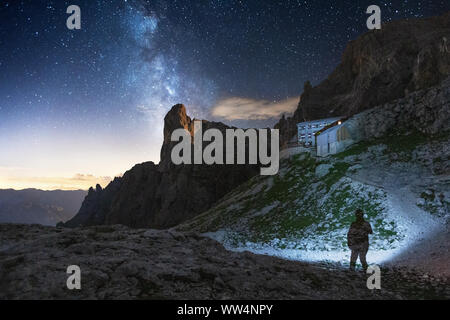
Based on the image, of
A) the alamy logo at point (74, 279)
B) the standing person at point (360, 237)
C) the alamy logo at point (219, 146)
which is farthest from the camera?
the alamy logo at point (219, 146)

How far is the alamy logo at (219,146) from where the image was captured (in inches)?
5428

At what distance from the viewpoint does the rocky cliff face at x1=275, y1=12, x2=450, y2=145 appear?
9288 cm

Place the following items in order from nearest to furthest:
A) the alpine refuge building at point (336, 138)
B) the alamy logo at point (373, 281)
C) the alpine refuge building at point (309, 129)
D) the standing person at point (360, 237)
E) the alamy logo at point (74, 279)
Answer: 1. the alamy logo at point (74, 279)
2. the alamy logo at point (373, 281)
3. the standing person at point (360, 237)
4. the alpine refuge building at point (336, 138)
5. the alpine refuge building at point (309, 129)

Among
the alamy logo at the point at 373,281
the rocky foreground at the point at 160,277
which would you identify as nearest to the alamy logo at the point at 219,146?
the alamy logo at the point at 373,281

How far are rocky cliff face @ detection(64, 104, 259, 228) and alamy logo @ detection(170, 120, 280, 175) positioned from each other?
13.1ft

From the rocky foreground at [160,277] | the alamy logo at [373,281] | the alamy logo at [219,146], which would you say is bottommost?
the alamy logo at [373,281]

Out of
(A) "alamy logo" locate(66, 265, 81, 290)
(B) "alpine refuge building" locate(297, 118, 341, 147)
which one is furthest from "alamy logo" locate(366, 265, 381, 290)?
(B) "alpine refuge building" locate(297, 118, 341, 147)

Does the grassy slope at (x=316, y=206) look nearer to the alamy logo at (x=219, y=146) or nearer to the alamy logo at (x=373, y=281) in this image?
the alamy logo at (x=373, y=281)

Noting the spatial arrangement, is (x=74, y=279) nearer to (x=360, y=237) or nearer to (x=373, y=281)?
(x=373, y=281)

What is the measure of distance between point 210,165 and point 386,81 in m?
89.3

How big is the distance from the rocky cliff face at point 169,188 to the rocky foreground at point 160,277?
106729 millimetres

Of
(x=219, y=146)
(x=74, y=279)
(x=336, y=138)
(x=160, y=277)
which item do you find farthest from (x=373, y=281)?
(x=219, y=146)

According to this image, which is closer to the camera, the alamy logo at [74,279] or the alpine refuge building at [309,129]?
the alamy logo at [74,279]
